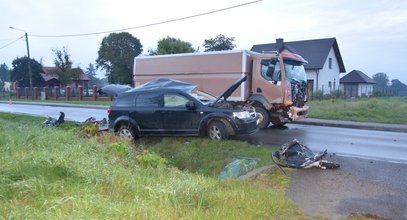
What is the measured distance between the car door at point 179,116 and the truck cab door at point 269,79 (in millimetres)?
4292

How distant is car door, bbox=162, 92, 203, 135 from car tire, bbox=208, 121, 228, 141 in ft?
1.27

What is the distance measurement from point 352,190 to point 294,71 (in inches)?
381

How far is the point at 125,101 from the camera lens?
12609mm

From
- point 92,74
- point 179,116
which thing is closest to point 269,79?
point 179,116

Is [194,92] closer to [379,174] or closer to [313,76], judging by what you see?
[379,174]

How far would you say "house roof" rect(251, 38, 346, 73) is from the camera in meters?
46.4

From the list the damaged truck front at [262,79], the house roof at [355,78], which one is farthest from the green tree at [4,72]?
the damaged truck front at [262,79]

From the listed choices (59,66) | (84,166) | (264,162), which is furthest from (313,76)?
(84,166)

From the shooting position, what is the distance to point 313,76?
153 ft

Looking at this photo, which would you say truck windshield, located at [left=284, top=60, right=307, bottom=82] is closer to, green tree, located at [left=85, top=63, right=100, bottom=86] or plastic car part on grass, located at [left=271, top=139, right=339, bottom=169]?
plastic car part on grass, located at [left=271, top=139, right=339, bottom=169]

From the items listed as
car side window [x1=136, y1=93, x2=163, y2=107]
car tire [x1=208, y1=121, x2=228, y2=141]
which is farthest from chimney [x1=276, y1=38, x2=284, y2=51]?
car tire [x1=208, y1=121, x2=228, y2=141]

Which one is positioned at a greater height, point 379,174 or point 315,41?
point 315,41

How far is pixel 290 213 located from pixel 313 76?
143 feet

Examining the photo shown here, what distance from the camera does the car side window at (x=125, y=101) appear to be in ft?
41.0
